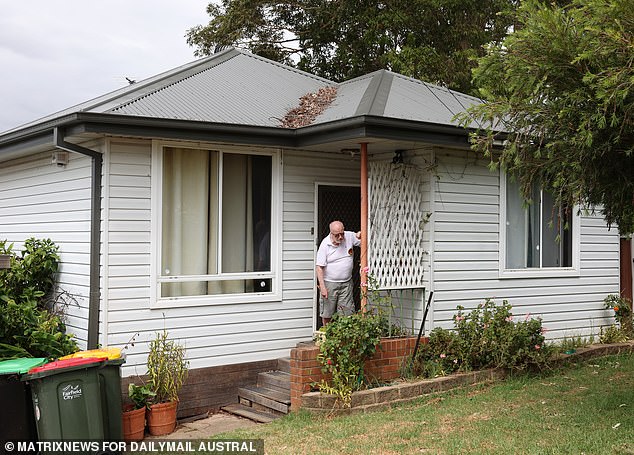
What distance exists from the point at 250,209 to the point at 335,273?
1.32 m

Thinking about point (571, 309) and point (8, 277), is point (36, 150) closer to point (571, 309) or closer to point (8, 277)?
point (8, 277)

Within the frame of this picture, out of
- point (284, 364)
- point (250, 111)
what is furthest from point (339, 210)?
point (284, 364)

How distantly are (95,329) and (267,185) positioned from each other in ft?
8.79

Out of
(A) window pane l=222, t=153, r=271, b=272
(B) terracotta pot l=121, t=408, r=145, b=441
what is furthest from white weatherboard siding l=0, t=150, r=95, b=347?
(A) window pane l=222, t=153, r=271, b=272

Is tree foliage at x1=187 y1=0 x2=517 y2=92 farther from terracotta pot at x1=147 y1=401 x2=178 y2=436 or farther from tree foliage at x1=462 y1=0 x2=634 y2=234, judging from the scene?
terracotta pot at x1=147 y1=401 x2=178 y2=436

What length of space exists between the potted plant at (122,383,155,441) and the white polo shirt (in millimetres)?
2543

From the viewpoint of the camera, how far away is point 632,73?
5.18 metres

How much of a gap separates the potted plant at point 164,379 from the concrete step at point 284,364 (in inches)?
49.6

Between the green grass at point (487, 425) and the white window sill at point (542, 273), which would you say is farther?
the white window sill at point (542, 273)

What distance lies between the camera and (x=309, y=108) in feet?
30.1

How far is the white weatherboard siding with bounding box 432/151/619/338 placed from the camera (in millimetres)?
8797

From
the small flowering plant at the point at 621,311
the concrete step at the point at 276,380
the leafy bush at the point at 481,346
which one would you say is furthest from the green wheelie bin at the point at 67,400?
the small flowering plant at the point at 621,311

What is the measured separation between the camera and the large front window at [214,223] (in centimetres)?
794

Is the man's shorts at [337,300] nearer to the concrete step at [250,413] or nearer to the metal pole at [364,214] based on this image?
the metal pole at [364,214]
